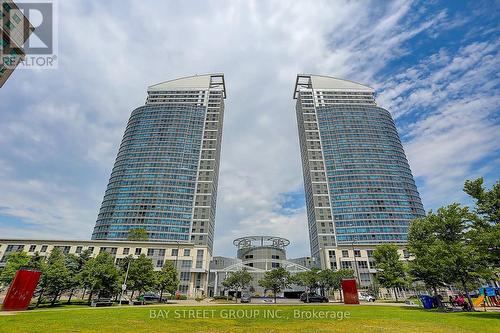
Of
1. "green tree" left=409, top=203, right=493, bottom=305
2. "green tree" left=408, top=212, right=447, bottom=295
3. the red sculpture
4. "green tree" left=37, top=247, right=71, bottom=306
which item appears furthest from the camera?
"green tree" left=37, top=247, right=71, bottom=306

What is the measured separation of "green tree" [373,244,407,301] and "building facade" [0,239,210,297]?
5586 centimetres

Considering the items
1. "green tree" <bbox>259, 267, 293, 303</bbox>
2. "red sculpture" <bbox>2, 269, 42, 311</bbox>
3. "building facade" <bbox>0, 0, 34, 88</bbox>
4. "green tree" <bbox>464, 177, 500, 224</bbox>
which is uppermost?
"building facade" <bbox>0, 0, 34, 88</bbox>

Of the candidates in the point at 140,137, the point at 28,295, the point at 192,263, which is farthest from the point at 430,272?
the point at 140,137

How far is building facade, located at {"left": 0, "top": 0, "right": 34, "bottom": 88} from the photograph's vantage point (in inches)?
1836

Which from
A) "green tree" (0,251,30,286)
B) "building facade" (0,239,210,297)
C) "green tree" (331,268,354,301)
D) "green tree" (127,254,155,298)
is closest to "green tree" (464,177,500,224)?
"green tree" (331,268,354,301)

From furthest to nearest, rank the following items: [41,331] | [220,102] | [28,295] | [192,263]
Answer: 1. [220,102]
2. [192,263]
3. [28,295]
4. [41,331]

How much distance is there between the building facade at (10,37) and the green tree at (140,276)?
41218 mm

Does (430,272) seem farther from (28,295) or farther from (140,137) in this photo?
(140,137)

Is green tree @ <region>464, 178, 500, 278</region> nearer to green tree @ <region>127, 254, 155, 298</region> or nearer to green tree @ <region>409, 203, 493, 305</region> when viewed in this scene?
green tree @ <region>409, 203, 493, 305</region>

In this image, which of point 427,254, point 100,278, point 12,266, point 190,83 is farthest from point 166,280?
point 190,83

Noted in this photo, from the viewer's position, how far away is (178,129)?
12912 cm

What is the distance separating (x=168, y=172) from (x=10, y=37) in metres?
74.2

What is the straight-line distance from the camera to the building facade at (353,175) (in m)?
107

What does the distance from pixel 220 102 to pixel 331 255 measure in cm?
9835
